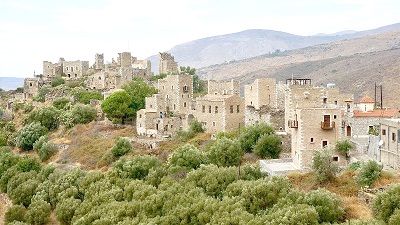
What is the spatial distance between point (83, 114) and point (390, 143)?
111 feet

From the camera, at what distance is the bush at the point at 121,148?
158 feet

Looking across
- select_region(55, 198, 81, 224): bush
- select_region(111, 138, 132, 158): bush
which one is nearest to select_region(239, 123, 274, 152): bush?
select_region(111, 138, 132, 158): bush

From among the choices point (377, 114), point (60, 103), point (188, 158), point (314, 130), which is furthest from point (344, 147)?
point (60, 103)

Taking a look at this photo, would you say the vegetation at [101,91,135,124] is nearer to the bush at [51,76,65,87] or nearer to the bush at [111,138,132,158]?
the bush at [111,138,132,158]

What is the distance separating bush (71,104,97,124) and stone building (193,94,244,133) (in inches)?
576

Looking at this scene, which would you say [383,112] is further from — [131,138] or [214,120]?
[131,138]

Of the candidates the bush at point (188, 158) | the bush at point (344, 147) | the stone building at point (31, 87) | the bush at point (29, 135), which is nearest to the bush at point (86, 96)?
the bush at point (29, 135)

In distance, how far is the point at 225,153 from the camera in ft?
129

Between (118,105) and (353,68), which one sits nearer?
(118,105)

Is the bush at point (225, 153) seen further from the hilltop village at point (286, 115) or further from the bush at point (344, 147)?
the bush at point (344, 147)

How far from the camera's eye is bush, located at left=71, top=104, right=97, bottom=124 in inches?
2347

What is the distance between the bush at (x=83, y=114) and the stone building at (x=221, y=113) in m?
14.6

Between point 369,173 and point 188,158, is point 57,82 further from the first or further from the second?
point 369,173

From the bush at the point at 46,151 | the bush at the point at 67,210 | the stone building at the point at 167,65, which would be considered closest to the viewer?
the bush at the point at 67,210
